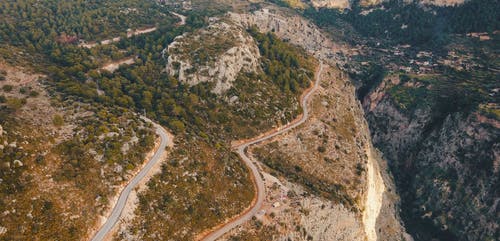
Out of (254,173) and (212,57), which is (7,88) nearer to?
(212,57)

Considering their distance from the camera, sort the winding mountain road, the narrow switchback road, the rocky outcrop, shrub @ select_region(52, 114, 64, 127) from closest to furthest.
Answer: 1. the narrow switchback road
2. the winding mountain road
3. shrub @ select_region(52, 114, 64, 127)
4. the rocky outcrop

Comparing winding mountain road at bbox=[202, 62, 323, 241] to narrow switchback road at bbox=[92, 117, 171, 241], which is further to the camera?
winding mountain road at bbox=[202, 62, 323, 241]

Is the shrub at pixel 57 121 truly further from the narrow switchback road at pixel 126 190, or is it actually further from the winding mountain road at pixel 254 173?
the winding mountain road at pixel 254 173

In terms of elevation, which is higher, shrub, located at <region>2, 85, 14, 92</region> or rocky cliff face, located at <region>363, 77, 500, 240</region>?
shrub, located at <region>2, 85, 14, 92</region>

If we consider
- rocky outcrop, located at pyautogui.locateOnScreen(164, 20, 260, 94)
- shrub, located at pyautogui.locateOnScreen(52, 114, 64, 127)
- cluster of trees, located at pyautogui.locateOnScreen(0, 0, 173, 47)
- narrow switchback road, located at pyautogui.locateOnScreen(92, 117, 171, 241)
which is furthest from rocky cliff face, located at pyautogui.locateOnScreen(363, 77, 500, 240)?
cluster of trees, located at pyautogui.locateOnScreen(0, 0, 173, 47)

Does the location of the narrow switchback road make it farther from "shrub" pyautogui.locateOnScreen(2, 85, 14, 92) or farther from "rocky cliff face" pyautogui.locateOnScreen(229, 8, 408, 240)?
"shrub" pyautogui.locateOnScreen(2, 85, 14, 92)

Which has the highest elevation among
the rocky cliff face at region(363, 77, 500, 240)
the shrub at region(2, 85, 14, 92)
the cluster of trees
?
the cluster of trees

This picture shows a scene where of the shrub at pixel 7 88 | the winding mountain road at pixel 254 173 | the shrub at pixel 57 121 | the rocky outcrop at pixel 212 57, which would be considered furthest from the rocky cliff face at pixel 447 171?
the shrub at pixel 7 88

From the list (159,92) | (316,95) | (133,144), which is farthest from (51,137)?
(316,95)
